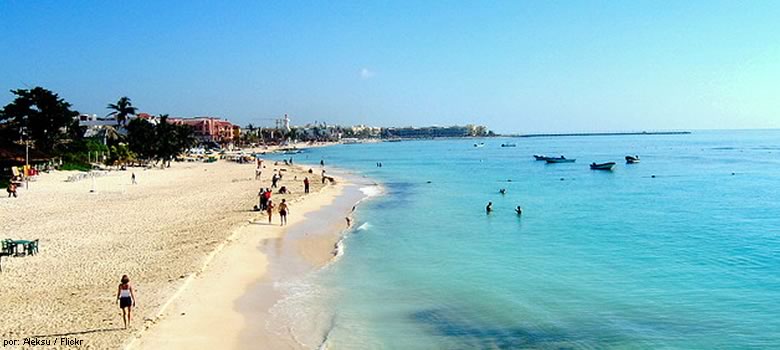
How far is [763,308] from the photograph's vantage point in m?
15.4

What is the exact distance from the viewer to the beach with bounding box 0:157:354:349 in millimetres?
11469

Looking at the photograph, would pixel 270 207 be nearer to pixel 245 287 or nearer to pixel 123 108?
pixel 245 287

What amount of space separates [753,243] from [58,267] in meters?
24.9

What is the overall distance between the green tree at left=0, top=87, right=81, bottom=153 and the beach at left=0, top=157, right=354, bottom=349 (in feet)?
57.3

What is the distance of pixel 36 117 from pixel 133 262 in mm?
38886

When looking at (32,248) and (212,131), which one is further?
(212,131)

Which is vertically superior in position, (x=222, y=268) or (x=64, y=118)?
(x=64, y=118)

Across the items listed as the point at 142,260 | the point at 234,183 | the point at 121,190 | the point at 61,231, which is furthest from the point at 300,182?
the point at 142,260

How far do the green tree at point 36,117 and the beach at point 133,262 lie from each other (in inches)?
687

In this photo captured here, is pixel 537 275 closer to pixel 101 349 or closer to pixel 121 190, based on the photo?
pixel 101 349

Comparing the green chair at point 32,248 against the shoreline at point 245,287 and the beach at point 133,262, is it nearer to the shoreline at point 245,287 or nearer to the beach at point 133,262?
the beach at point 133,262

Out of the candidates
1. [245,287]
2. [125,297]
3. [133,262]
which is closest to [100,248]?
[133,262]

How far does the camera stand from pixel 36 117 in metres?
48.4

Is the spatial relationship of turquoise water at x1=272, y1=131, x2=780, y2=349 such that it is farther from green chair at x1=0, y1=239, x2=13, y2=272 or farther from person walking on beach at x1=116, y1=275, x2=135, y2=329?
green chair at x1=0, y1=239, x2=13, y2=272
